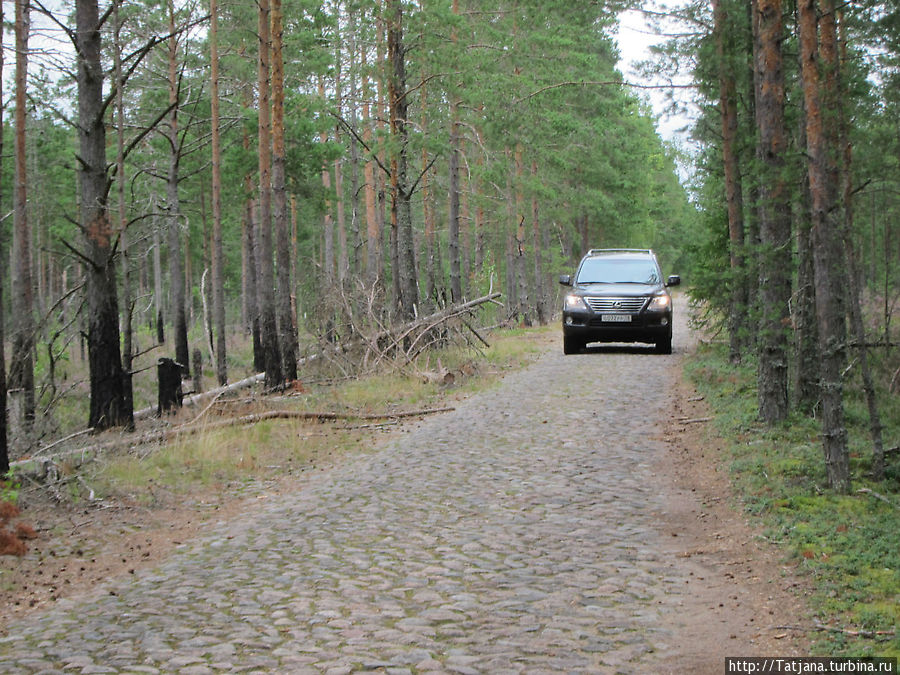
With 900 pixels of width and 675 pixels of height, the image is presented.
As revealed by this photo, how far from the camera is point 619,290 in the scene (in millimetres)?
19531

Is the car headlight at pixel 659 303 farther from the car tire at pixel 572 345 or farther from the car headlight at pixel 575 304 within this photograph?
the car tire at pixel 572 345

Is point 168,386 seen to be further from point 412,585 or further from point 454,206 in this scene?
point 454,206

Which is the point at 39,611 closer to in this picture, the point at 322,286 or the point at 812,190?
the point at 812,190

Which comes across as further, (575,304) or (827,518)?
(575,304)

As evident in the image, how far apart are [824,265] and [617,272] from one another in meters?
13.0

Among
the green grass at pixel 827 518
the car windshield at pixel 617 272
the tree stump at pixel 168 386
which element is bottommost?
the green grass at pixel 827 518

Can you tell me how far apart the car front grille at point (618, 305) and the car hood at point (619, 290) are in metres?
0.09

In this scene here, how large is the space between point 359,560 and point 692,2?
12.5 metres

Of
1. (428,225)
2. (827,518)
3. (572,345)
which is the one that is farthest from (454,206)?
(827,518)

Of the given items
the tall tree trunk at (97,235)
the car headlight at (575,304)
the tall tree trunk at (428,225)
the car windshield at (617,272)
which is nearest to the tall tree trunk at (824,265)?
the tall tree trunk at (97,235)

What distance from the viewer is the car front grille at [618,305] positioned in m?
19.2

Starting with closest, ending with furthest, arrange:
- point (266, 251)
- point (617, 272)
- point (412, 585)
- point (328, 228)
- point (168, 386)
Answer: point (412, 585), point (168, 386), point (266, 251), point (617, 272), point (328, 228)

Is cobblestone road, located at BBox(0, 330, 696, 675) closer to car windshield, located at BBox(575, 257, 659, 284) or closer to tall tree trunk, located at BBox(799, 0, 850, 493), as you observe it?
tall tree trunk, located at BBox(799, 0, 850, 493)

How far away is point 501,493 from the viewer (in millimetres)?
8742
